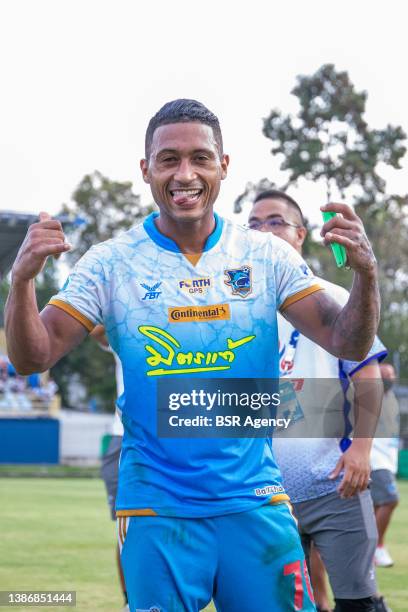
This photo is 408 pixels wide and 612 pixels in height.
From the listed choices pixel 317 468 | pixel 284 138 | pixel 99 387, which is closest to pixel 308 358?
pixel 317 468

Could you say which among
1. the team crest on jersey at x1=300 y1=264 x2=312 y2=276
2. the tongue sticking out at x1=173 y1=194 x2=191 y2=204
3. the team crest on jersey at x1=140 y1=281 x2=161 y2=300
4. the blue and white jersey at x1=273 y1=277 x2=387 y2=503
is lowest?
the blue and white jersey at x1=273 y1=277 x2=387 y2=503

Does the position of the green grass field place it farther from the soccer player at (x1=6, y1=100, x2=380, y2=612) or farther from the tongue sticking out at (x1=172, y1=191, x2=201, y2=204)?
the tongue sticking out at (x1=172, y1=191, x2=201, y2=204)

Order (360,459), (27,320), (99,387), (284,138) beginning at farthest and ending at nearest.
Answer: (99,387) → (284,138) → (360,459) → (27,320)

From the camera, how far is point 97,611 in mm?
8336

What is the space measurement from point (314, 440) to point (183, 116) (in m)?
2.80

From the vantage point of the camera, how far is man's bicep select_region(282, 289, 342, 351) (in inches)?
147

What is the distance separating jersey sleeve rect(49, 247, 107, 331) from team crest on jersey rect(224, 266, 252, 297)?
1.42 feet

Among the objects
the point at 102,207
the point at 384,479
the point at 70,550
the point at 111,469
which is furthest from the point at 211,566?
the point at 102,207

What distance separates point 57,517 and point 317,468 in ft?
39.4

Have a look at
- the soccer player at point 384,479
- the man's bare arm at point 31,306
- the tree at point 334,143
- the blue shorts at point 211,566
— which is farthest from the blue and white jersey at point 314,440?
the tree at point 334,143

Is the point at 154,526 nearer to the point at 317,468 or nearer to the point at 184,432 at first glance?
the point at 184,432

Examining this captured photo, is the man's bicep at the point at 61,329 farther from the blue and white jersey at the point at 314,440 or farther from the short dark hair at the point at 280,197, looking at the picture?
the short dark hair at the point at 280,197

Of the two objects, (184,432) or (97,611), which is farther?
(97,611)

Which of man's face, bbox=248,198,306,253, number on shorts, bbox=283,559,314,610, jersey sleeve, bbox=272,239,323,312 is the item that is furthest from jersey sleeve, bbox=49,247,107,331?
man's face, bbox=248,198,306,253
